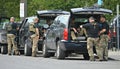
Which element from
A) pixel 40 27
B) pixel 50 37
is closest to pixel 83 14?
pixel 50 37

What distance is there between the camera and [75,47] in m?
18.7

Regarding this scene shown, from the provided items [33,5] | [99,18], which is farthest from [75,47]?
[33,5]

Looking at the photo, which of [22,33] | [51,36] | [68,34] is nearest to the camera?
[68,34]

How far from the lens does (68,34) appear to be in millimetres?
18750

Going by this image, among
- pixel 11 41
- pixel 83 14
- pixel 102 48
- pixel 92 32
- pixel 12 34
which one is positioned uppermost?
pixel 83 14

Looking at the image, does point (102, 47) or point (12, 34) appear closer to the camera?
point (102, 47)

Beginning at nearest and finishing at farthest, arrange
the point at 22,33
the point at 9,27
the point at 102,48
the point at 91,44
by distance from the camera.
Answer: the point at 91,44 < the point at 102,48 < the point at 9,27 < the point at 22,33

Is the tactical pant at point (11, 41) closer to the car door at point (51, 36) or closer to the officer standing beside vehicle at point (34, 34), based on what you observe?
the officer standing beside vehicle at point (34, 34)

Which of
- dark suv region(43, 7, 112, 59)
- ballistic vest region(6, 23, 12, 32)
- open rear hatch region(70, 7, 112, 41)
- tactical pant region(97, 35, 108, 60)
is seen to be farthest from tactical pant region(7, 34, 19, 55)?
tactical pant region(97, 35, 108, 60)

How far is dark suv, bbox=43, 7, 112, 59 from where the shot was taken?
1872 centimetres

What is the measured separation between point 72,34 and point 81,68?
142 inches

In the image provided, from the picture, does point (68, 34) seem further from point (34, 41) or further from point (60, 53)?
point (34, 41)

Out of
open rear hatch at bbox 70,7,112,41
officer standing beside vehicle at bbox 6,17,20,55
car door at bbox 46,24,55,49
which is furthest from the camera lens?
officer standing beside vehicle at bbox 6,17,20,55

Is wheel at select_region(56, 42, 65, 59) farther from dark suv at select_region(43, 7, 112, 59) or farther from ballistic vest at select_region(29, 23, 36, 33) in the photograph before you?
ballistic vest at select_region(29, 23, 36, 33)
